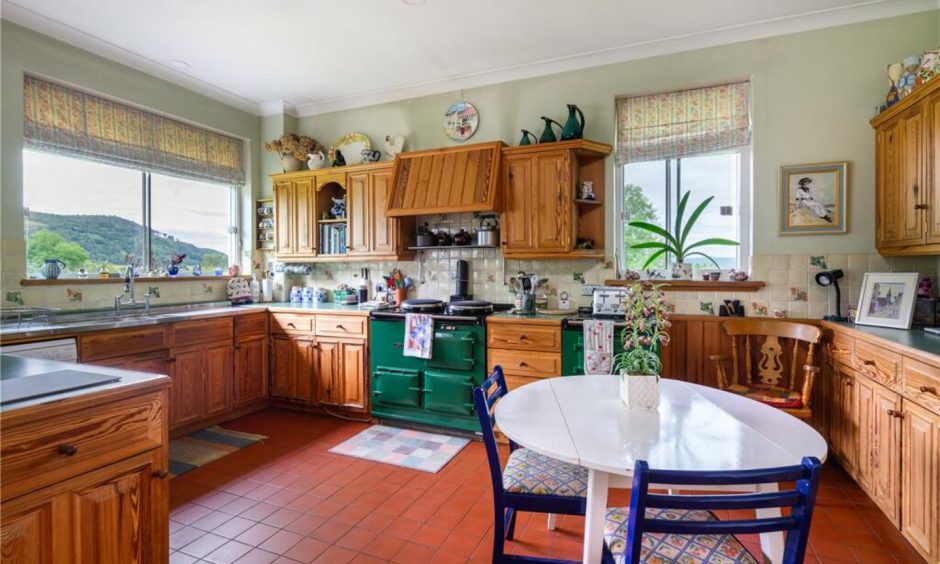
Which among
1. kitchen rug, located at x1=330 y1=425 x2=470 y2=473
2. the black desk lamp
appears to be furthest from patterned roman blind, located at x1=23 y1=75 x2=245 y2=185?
the black desk lamp

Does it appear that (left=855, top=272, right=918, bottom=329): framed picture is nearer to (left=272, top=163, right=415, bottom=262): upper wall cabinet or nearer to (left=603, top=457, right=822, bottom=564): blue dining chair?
(left=603, top=457, right=822, bottom=564): blue dining chair

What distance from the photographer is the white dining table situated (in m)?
1.30

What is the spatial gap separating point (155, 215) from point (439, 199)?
258 centimetres

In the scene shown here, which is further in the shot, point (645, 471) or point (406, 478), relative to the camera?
point (406, 478)

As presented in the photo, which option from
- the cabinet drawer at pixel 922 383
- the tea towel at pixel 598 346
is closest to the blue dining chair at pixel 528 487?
the tea towel at pixel 598 346

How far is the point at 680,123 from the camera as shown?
357cm

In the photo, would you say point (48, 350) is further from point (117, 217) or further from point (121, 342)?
point (117, 217)

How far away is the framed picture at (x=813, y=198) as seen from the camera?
3133 millimetres

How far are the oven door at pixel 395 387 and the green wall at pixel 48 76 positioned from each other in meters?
2.70

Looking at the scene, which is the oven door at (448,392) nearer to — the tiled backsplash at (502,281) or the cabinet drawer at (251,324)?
the tiled backsplash at (502,281)

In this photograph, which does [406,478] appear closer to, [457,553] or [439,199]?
[457,553]

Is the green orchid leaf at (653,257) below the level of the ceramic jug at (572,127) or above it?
below

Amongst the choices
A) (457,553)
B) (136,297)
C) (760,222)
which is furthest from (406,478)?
(760,222)

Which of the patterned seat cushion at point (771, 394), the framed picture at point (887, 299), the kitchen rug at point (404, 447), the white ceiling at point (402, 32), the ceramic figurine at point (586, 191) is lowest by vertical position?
the kitchen rug at point (404, 447)
